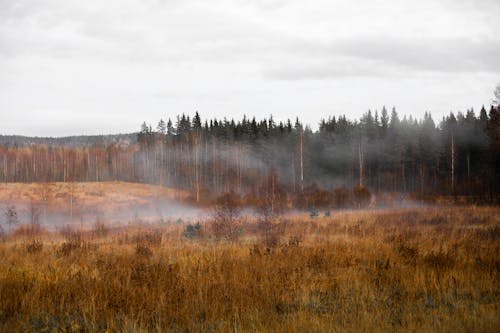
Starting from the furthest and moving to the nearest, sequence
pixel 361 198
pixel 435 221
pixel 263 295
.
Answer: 1. pixel 361 198
2. pixel 435 221
3. pixel 263 295

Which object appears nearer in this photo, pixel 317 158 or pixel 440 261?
pixel 440 261

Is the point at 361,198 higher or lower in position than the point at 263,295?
lower

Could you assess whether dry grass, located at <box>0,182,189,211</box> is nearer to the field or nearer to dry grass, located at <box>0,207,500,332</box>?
dry grass, located at <box>0,207,500,332</box>

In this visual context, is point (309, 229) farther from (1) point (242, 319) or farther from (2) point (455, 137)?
(2) point (455, 137)

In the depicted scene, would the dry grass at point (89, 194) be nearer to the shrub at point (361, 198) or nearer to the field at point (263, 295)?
the shrub at point (361, 198)

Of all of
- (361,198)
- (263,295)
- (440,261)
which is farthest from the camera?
(361,198)

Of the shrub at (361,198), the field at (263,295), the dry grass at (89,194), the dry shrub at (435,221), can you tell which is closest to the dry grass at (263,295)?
the field at (263,295)

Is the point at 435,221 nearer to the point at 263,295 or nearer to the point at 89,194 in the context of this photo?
the point at 263,295

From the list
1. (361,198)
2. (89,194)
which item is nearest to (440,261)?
(361,198)

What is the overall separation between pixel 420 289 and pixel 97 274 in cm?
585

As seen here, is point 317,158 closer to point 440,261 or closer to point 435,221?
point 435,221

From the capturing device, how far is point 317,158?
76375mm

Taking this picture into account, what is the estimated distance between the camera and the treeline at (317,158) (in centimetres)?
6138

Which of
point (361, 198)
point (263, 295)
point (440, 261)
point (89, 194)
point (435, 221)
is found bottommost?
point (361, 198)
